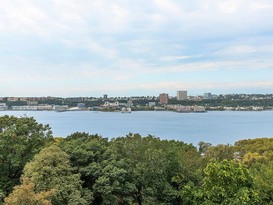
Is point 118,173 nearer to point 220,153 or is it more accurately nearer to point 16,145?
point 16,145

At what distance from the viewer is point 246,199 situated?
41.0 feet

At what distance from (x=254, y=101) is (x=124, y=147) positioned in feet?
482

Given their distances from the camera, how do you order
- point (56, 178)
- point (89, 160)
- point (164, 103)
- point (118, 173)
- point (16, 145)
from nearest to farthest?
1. point (56, 178)
2. point (118, 173)
3. point (89, 160)
4. point (16, 145)
5. point (164, 103)

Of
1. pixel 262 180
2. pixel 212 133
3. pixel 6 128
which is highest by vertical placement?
pixel 6 128

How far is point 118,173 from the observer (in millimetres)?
15188

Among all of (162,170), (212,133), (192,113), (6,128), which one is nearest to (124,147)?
(162,170)

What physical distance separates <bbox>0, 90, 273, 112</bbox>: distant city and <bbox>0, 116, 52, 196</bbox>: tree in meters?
128

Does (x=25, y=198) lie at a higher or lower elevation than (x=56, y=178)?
higher

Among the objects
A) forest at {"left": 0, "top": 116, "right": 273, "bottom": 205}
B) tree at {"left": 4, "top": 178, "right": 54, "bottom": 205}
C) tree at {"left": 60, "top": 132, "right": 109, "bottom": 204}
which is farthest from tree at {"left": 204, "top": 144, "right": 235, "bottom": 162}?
tree at {"left": 4, "top": 178, "right": 54, "bottom": 205}

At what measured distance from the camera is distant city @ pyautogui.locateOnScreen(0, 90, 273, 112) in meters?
150

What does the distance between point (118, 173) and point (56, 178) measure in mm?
3001

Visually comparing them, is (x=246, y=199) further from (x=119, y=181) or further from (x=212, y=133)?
(x=212, y=133)

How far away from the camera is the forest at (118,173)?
13344 millimetres

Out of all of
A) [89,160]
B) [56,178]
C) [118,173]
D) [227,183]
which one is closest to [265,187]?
[227,183]
